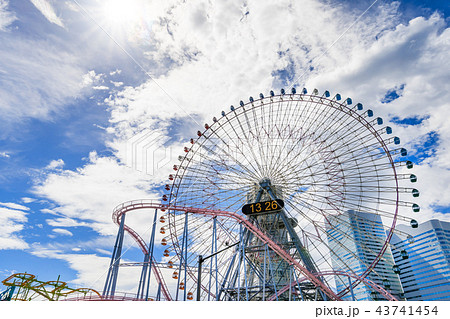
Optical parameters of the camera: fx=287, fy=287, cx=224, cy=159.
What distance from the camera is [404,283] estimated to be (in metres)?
128

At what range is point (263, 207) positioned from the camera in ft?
88.7

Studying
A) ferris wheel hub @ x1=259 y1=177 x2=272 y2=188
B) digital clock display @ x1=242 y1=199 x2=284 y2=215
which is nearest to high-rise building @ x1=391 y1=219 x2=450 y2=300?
ferris wheel hub @ x1=259 y1=177 x2=272 y2=188

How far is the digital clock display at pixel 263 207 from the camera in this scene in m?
26.6

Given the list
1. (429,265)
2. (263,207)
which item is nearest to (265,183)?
(263,207)

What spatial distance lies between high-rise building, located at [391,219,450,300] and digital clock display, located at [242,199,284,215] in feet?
353

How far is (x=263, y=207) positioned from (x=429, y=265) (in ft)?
421

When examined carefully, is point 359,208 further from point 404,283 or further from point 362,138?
point 404,283

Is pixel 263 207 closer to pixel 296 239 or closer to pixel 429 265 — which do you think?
pixel 296 239

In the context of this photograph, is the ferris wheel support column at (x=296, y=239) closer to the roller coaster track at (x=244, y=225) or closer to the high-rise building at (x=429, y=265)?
the roller coaster track at (x=244, y=225)

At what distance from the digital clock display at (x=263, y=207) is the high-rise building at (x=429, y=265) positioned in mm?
107612

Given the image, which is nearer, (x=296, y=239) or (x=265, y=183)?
(x=296, y=239)

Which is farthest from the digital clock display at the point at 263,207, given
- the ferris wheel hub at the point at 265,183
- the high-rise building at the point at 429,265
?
the high-rise building at the point at 429,265
